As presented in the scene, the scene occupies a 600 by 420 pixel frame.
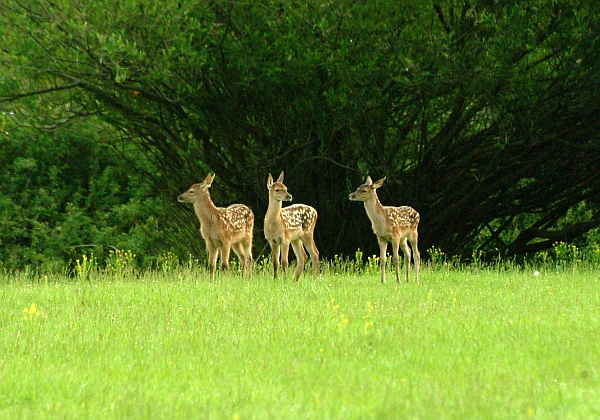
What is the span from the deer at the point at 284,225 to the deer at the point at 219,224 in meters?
0.53

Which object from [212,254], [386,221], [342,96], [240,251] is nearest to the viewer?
[386,221]

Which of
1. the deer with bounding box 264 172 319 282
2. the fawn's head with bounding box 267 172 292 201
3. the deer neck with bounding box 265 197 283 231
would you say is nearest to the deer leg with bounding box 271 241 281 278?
the deer with bounding box 264 172 319 282

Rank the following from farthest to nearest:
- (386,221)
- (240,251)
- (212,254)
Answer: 1. (240,251)
2. (212,254)
3. (386,221)

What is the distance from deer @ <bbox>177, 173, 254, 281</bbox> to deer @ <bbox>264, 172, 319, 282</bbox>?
1.75 feet

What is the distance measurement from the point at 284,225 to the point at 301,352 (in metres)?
6.01

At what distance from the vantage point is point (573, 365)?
731cm

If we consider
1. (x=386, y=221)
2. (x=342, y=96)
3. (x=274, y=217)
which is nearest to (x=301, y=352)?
(x=386, y=221)

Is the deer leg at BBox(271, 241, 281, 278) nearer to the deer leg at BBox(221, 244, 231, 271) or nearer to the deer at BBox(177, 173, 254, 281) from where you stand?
the deer at BBox(177, 173, 254, 281)

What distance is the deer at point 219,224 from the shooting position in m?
14.4

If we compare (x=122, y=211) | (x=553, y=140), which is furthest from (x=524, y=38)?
(x=122, y=211)

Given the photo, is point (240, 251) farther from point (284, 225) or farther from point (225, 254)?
point (284, 225)

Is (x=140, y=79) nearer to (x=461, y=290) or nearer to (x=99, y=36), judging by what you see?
(x=99, y=36)

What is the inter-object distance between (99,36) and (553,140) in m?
7.19

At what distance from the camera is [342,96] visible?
1507cm
